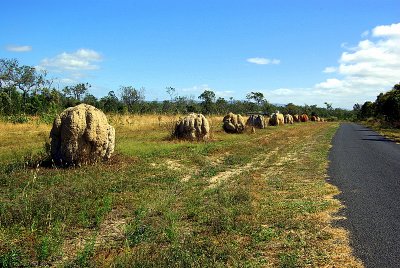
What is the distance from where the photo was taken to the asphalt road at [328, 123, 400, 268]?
6076 mm

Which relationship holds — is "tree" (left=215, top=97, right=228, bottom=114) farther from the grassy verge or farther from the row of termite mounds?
the row of termite mounds

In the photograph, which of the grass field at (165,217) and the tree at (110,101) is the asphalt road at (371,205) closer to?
the grass field at (165,217)

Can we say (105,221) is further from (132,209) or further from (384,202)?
(384,202)

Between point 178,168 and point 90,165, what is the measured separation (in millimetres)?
3025

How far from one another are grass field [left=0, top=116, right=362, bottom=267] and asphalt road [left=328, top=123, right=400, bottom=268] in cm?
34

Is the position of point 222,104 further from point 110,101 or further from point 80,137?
point 80,137

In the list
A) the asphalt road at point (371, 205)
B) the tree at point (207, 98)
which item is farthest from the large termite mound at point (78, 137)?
the tree at point (207, 98)

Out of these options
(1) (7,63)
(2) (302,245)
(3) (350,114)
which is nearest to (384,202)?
(2) (302,245)

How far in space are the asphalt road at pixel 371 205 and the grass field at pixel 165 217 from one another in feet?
1.11

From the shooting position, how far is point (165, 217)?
7.63 m

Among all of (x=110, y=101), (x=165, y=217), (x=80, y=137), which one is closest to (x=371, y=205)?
(x=165, y=217)

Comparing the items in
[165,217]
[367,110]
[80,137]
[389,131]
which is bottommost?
[165,217]

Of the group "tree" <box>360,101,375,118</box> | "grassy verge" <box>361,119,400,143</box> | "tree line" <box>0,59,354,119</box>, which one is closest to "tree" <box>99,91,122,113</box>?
"tree line" <box>0,59,354,119</box>

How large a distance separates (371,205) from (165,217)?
4.93m
